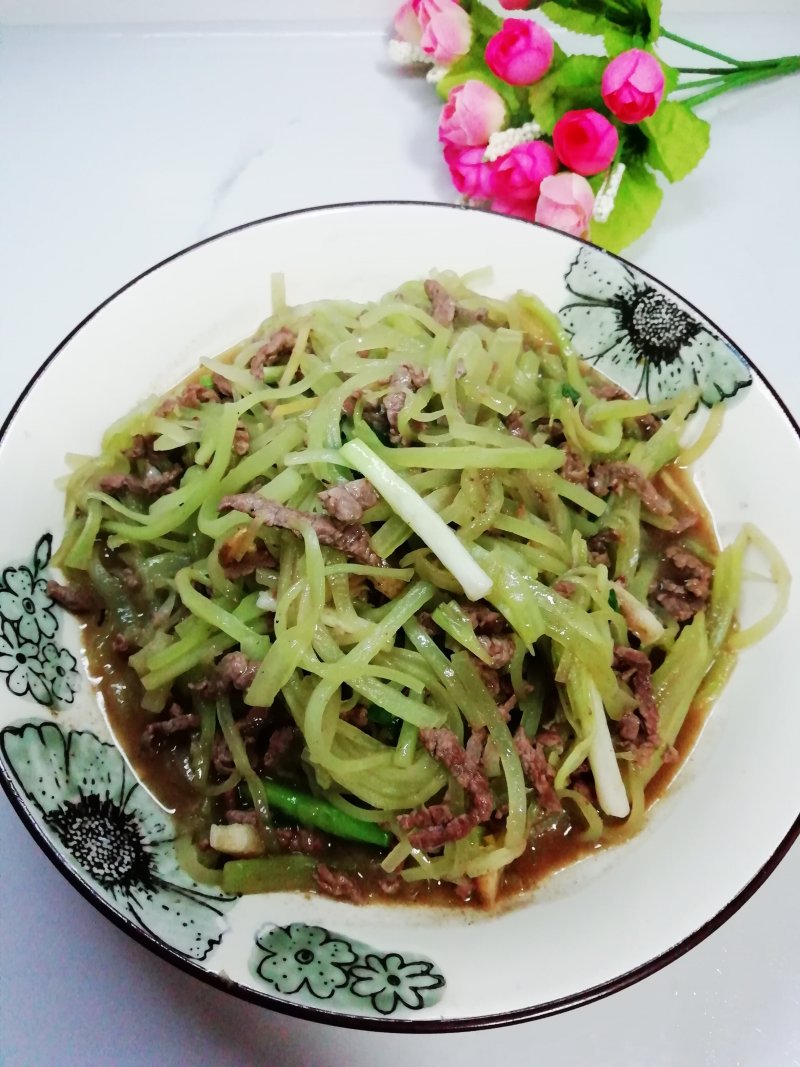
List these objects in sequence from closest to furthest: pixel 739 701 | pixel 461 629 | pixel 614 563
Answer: pixel 461 629, pixel 739 701, pixel 614 563

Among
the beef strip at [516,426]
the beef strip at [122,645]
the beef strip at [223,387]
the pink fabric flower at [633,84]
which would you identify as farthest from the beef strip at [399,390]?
the pink fabric flower at [633,84]

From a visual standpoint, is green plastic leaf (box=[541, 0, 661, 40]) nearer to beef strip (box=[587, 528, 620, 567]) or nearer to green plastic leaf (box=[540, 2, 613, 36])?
green plastic leaf (box=[540, 2, 613, 36])

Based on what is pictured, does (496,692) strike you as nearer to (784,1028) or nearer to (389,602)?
(389,602)

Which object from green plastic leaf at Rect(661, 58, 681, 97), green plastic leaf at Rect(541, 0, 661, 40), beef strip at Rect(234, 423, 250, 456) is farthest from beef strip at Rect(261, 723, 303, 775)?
green plastic leaf at Rect(541, 0, 661, 40)

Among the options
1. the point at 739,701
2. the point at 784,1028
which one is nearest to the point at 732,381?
the point at 739,701

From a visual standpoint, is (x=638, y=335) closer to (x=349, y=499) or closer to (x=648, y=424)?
(x=648, y=424)

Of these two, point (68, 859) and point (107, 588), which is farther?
point (107, 588)

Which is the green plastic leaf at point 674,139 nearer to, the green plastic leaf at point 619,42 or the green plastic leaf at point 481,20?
the green plastic leaf at point 619,42
